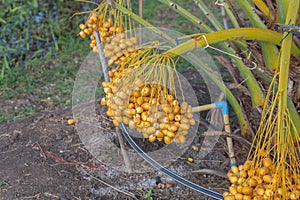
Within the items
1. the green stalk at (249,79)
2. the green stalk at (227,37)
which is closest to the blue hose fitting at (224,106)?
the green stalk at (249,79)

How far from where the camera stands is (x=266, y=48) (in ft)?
6.22

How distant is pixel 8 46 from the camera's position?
137 inches

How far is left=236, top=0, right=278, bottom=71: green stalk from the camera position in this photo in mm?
1768

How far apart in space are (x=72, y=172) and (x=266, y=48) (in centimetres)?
112

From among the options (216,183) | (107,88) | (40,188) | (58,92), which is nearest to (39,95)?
(58,92)

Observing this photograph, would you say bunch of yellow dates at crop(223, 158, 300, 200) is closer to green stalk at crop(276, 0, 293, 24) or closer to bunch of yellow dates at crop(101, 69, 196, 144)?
bunch of yellow dates at crop(101, 69, 196, 144)

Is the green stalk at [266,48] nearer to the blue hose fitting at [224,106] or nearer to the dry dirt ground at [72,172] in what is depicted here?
the blue hose fitting at [224,106]

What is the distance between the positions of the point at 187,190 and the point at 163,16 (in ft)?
8.25

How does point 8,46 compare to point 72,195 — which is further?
point 8,46

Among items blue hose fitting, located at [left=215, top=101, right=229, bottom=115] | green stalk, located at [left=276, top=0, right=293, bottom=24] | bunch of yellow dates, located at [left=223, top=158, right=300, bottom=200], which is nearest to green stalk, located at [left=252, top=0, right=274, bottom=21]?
green stalk, located at [left=276, top=0, right=293, bottom=24]

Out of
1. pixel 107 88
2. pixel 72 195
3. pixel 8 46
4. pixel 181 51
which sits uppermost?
pixel 181 51

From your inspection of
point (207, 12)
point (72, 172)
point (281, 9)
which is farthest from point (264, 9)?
point (72, 172)

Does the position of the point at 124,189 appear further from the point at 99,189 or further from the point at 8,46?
the point at 8,46

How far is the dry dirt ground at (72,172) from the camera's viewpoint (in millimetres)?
2109
